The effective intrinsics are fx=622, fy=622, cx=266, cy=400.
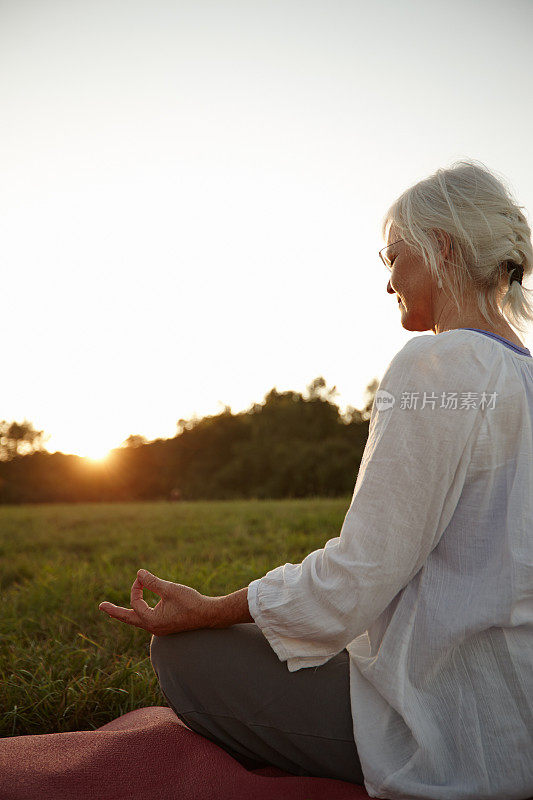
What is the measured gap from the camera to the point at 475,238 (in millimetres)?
1647

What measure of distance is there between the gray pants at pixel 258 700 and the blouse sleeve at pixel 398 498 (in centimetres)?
18

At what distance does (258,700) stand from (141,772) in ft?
1.14

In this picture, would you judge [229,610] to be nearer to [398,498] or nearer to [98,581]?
[398,498]

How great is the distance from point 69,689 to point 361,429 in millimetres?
29235

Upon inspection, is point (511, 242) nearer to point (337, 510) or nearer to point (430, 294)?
point (430, 294)

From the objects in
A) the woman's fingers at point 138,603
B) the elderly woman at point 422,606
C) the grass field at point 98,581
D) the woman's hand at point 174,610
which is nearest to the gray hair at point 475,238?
the elderly woman at point 422,606

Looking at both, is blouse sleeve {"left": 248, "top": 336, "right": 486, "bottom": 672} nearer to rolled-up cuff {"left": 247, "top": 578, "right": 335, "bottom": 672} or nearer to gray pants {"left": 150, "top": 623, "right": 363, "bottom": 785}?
rolled-up cuff {"left": 247, "top": 578, "right": 335, "bottom": 672}

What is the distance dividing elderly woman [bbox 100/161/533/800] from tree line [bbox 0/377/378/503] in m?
24.1

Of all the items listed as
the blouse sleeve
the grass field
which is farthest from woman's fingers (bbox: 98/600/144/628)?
the grass field

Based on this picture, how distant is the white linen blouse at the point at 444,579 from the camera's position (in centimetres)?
134

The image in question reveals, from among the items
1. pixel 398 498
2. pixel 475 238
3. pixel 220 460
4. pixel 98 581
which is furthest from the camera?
pixel 220 460

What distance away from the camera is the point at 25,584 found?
192 inches

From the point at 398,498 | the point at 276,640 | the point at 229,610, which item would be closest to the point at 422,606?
the point at 398,498

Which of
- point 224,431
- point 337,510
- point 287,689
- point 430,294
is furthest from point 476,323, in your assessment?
point 224,431
